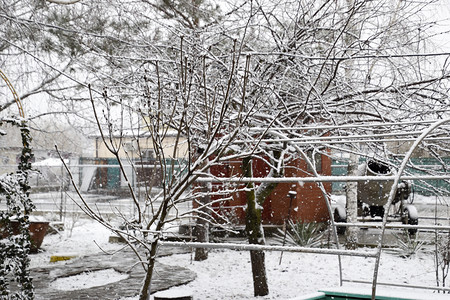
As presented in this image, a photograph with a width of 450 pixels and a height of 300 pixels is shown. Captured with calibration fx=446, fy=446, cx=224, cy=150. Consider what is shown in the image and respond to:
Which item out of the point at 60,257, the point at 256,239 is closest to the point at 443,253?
the point at 256,239

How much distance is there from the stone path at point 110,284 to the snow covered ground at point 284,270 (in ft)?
1.13

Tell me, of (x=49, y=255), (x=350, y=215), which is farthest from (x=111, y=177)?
(x=350, y=215)

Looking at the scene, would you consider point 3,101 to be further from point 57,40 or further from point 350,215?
point 350,215

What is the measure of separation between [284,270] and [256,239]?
169cm

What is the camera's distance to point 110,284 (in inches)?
283

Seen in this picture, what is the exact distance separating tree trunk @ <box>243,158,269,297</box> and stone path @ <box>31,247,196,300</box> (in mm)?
1235

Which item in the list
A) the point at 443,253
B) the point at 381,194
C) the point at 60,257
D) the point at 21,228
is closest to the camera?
the point at 21,228

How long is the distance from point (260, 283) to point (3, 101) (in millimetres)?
6122

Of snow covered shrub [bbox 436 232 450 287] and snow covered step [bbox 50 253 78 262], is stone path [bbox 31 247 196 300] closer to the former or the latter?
snow covered step [bbox 50 253 78 262]

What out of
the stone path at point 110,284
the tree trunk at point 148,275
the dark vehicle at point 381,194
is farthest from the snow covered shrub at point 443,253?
the tree trunk at point 148,275

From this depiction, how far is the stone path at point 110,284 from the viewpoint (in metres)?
6.57

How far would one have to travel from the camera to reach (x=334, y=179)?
3082 millimetres

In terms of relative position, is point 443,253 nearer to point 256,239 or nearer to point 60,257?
point 256,239

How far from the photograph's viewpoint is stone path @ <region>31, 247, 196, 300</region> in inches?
259
